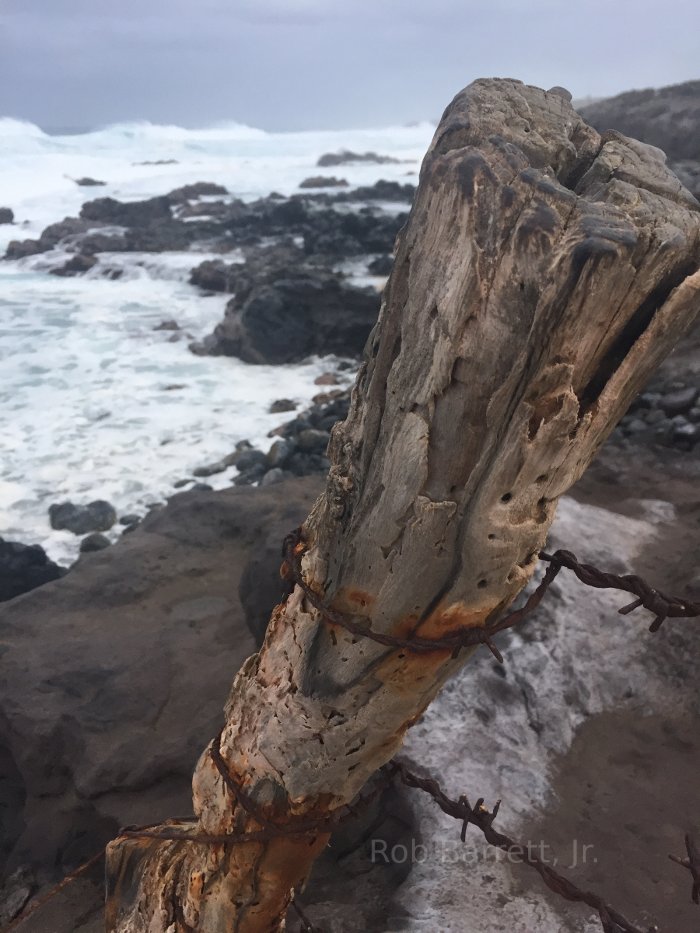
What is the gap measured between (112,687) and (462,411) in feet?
10.5

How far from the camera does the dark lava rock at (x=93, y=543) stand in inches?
270

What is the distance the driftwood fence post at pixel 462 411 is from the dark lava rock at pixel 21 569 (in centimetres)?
443

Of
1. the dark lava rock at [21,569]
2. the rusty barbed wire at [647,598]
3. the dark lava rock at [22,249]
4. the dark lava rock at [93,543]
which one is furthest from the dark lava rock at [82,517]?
the dark lava rock at [22,249]

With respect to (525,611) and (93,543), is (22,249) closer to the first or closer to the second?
(93,543)

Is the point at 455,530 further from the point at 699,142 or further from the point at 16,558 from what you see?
the point at 699,142

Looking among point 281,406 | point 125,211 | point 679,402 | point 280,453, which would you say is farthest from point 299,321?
point 125,211

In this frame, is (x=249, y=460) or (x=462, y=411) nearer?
(x=462, y=411)

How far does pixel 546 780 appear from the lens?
10.7ft

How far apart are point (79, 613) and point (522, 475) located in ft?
13.0

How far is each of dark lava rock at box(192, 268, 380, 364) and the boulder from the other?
7081 mm

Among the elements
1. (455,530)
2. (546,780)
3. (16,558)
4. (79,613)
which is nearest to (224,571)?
(79,613)

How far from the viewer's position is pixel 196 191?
32.2m

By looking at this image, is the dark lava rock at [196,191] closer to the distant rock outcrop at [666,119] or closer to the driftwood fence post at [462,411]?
the distant rock outcrop at [666,119]

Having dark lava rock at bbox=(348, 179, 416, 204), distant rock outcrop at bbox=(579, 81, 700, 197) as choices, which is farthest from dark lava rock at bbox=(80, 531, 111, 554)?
dark lava rock at bbox=(348, 179, 416, 204)
